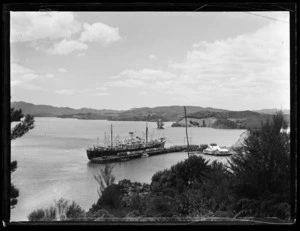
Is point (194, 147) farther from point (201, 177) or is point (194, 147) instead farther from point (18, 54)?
point (18, 54)

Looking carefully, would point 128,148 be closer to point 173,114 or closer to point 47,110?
point 173,114

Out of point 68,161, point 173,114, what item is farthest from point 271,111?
point 68,161

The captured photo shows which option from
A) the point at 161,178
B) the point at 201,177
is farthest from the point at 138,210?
the point at 201,177

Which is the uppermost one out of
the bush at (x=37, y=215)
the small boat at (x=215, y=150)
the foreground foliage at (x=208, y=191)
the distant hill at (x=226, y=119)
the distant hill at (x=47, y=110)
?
the distant hill at (x=47, y=110)

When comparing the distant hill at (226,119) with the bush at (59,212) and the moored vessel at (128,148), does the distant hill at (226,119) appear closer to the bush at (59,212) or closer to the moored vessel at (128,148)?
the moored vessel at (128,148)

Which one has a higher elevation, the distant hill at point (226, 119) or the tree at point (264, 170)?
the distant hill at point (226, 119)

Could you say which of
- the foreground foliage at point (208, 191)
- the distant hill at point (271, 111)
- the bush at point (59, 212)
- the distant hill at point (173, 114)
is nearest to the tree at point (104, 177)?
the foreground foliage at point (208, 191)
